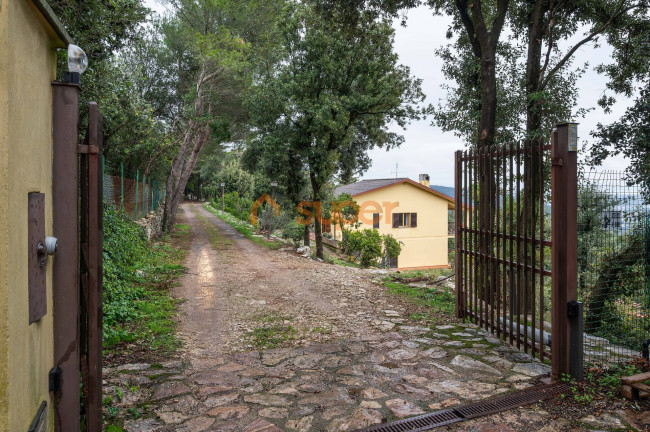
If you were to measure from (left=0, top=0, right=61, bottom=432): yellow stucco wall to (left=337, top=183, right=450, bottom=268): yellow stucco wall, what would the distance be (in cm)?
2372

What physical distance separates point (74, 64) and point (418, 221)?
26.2 meters

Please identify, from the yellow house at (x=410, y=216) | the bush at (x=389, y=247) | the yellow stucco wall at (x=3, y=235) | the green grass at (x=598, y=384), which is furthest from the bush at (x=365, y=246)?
the yellow stucco wall at (x=3, y=235)

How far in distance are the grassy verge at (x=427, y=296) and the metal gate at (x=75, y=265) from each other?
4.71m

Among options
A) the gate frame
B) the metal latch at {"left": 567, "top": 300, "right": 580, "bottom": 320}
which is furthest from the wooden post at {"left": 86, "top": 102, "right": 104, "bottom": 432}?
the metal latch at {"left": 567, "top": 300, "right": 580, "bottom": 320}

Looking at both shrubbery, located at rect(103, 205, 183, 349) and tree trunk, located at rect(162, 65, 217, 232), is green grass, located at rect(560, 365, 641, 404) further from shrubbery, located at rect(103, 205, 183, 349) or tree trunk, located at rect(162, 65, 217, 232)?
tree trunk, located at rect(162, 65, 217, 232)

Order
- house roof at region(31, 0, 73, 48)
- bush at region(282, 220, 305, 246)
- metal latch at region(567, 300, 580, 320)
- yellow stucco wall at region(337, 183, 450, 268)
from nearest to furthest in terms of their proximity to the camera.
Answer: house roof at region(31, 0, 73, 48), metal latch at region(567, 300, 580, 320), bush at region(282, 220, 305, 246), yellow stucco wall at region(337, 183, 450, 268)

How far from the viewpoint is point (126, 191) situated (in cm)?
1302

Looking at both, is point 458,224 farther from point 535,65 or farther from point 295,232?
point 295,232

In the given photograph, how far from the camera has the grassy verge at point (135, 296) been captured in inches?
205

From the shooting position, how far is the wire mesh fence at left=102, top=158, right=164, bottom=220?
1062 cm

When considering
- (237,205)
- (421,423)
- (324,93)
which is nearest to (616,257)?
(421,423)

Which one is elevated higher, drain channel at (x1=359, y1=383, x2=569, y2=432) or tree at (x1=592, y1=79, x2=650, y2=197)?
tree at (x1=592, y1=79, x2=650, y2=197)

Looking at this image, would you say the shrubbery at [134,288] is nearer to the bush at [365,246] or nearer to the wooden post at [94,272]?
the wooden post at [94,272]

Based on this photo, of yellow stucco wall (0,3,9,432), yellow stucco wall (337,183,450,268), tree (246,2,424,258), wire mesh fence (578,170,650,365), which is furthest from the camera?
yellow stucco wall (337,183,450,268)
